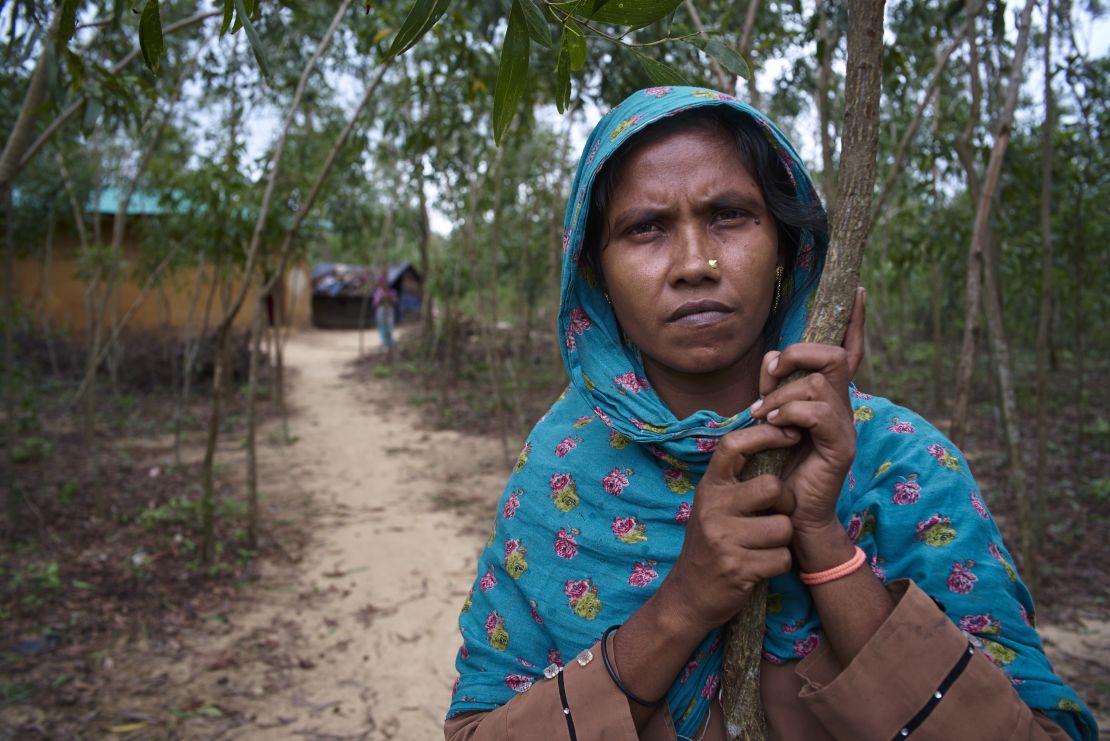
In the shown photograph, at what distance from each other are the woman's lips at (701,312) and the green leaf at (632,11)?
15.7 inches

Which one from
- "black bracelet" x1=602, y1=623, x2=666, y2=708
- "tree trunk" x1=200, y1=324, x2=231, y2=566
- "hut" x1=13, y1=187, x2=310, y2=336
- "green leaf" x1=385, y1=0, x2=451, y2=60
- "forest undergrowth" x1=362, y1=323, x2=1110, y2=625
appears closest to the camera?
"green leaf" x1=385, y1=0, x2=451, y2=60

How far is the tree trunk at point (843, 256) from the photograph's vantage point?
2.79 ft

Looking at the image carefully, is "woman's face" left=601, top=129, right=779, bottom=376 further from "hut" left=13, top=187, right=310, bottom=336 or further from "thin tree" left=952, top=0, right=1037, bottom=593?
"hut" left=13, top=187, right=310, bottom=336

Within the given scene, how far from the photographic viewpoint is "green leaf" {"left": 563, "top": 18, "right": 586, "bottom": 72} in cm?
94

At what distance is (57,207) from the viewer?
11.2 metres

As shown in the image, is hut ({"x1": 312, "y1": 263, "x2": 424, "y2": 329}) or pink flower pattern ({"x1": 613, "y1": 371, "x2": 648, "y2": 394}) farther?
hut ({"x1": 312, "y1": 263, "x2": 424, "y2": 329})

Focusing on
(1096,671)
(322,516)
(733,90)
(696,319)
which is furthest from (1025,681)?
(322,516)

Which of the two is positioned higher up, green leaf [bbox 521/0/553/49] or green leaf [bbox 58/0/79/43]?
green leaf [bbox 58/0/79/43]

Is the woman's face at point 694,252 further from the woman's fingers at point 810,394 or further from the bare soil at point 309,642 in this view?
the bare soil at point 309,642

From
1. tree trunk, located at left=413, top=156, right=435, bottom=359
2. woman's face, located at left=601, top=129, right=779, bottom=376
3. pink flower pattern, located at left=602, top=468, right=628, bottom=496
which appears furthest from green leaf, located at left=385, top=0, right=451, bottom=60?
tree trunk, located at left=413, top=156, right=435, bottom=359

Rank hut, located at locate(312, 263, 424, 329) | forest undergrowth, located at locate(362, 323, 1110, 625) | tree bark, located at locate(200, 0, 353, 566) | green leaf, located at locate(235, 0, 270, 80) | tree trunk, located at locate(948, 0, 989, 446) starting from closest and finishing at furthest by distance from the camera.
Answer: green leaf, located at locate(235, 0, 270, 80), tree trunk, located at locate(948, 0, 989, 446), forest undergrowth, located at locate(362, 323, 1110, 625), tree bark, located at locate(200, 0, 353, 566), hut, located at locate(312, 263, 424, 329)

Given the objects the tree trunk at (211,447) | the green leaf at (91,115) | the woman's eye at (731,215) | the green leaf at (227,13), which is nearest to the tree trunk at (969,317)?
the woman's eye at (731,215)

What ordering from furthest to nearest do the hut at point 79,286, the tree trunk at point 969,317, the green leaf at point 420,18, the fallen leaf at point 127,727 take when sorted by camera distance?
the hut at point 79,286 → the fallen leaf at point 127,727 → the tree trunk at point 969,317 → the green leaf at point 420,18

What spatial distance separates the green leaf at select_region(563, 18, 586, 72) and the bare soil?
10.2 feet
